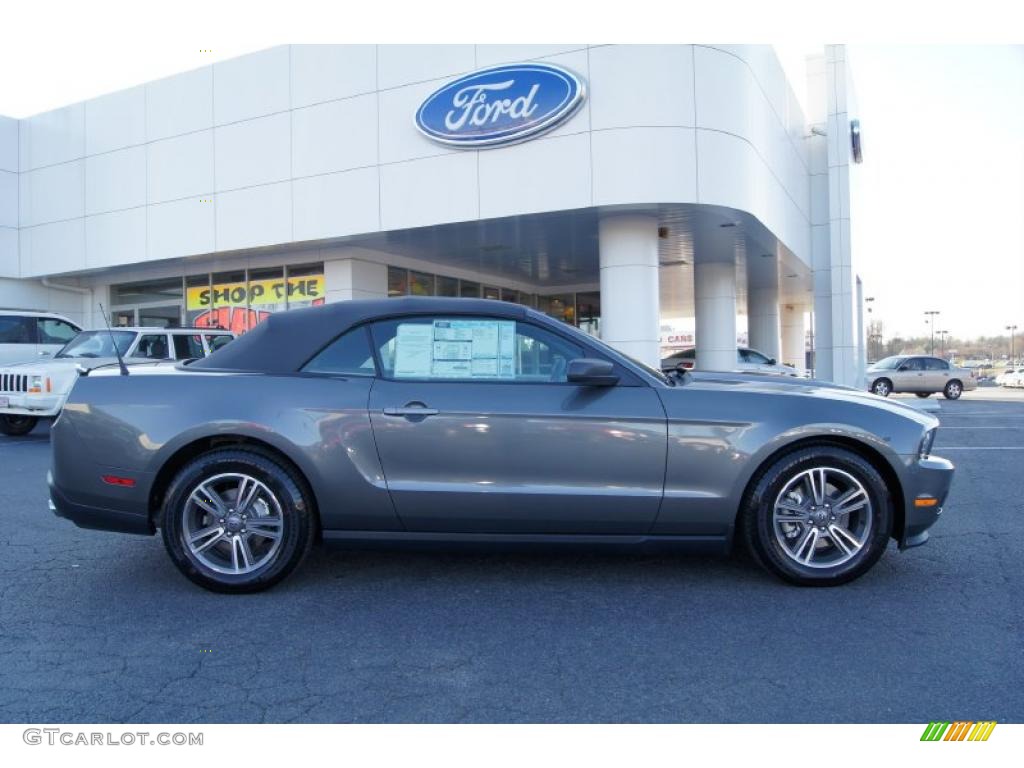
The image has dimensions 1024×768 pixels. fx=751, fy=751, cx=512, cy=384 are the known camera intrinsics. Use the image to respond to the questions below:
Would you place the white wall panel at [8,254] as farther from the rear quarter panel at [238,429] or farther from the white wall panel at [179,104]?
the rear quarter panel at [238,429]

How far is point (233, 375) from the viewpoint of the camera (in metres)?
4.05

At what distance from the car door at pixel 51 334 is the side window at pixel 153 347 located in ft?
9.37

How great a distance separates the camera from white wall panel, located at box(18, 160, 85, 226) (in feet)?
57.9

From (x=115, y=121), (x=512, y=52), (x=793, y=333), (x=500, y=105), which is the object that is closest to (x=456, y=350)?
(x=500, y=105)

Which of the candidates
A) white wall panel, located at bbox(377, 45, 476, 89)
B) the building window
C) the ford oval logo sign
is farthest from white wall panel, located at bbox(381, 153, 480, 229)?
the building window

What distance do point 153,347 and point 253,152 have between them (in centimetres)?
576

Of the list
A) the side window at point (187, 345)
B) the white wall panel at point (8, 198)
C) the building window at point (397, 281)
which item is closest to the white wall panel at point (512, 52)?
the building window at point (397, 281)

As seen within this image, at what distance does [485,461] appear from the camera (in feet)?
12.7

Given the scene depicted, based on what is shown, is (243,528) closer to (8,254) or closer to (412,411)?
(412,411)

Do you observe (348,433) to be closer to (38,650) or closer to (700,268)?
(38,650)

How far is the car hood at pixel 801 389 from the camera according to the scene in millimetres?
4066

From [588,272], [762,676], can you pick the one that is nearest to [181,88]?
[588,272]
